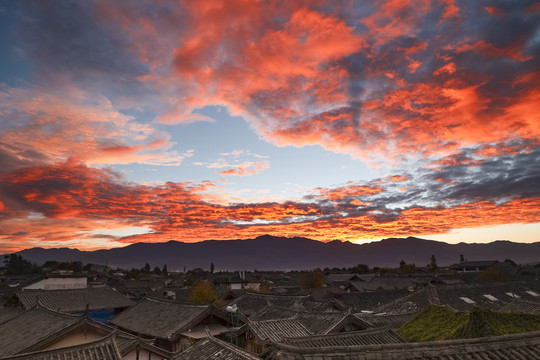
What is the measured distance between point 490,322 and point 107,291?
145 feet

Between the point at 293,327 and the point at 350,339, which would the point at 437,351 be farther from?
the point at 293,327

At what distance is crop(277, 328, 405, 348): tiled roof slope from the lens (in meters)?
15.6

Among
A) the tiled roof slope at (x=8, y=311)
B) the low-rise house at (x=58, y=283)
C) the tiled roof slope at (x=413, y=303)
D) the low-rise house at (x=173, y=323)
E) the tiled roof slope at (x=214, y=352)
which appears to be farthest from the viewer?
the low-rise house at (x=58, y=283)

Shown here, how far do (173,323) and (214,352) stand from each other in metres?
17.9

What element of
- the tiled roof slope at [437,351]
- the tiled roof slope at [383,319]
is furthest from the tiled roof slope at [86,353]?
the tiled roof slope at [383,319]

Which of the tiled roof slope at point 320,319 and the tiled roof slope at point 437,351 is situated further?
the tiled roof slope at point 320,319

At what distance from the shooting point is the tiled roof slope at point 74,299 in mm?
37500

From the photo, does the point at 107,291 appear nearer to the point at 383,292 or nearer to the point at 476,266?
the point at 383,292

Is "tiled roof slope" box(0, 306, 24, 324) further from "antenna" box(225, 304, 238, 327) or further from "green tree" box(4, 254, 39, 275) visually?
"green tree" box(4, 254, 39, 275)

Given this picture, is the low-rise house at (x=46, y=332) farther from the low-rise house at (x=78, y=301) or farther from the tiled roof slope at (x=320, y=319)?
the tiled roof slope at (x=320, y=319)

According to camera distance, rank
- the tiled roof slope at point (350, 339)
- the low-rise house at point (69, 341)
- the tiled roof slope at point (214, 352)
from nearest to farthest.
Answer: the tiled roof slope at point (214, 352) < the tiled roof slope at point (350, 339) < the low-rise house at point (69, 341)

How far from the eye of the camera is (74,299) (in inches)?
1596

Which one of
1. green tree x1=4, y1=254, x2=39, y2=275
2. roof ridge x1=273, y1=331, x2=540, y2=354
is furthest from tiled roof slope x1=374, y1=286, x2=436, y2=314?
green tree x1=4, y1=254, x2=39, y2=275

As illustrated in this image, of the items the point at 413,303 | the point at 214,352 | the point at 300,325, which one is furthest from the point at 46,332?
the point at 413,303
